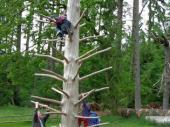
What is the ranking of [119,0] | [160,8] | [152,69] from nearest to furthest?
[119,0]
[160,8]
[152,69]

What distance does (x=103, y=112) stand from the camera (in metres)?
27.7

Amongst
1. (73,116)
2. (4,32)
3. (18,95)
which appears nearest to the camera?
(73,116)

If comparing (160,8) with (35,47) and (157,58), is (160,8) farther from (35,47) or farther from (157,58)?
(35,47)

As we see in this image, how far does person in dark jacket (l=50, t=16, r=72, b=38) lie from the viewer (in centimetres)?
346

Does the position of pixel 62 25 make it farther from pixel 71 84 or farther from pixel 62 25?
pixel 71 84

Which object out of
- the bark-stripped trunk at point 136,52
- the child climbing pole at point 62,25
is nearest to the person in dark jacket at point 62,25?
the child climbing pole at point 62,25

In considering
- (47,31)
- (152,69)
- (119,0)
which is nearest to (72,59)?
(47,31)

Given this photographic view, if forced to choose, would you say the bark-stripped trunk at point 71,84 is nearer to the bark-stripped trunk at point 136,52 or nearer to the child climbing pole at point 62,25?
A: the child climbing pole at point 62,25

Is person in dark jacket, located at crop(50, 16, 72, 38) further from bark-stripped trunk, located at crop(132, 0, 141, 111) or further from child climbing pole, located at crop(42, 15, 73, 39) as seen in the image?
bark-stripped trunk, located at crop(132, 0, 141, 111)

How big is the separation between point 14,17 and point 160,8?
10.1m

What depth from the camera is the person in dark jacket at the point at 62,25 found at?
3.46 metres

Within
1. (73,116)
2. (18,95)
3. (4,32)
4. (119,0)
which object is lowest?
(73,116)

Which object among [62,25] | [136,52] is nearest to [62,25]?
[62,25]

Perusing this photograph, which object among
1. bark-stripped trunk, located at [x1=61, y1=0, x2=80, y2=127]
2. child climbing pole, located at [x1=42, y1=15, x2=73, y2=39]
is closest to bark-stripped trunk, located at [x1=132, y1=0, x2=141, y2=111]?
child climbing pole, located at [x1=42, y1=15, x2=73, y2=39]
